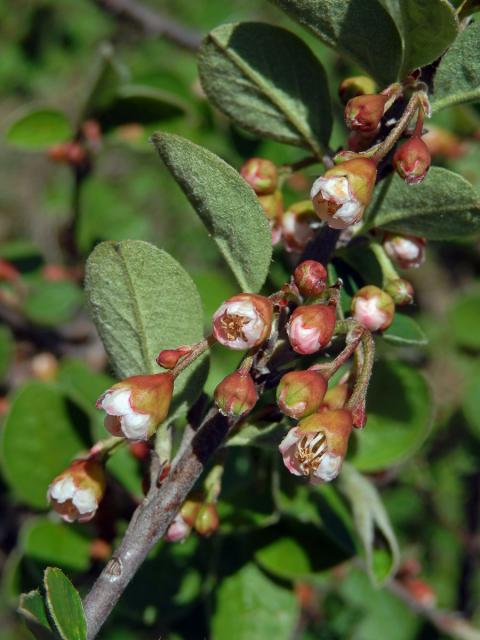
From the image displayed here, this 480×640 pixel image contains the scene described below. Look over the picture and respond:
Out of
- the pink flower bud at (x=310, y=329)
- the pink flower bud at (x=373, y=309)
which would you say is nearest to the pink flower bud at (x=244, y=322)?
the pink flower bud at (x=310, y=329)

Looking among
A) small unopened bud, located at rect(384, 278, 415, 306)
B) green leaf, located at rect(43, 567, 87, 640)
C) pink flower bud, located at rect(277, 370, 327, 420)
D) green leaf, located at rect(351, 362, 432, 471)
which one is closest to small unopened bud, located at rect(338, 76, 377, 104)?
small unopened bud, located at rect(384, 278, 415, 306)

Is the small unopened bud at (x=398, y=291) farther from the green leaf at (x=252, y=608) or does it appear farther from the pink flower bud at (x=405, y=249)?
the green leaf at (x=252, y=608)

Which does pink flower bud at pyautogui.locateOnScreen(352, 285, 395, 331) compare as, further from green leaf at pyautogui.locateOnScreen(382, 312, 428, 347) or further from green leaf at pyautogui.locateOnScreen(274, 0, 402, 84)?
green leaf at pyautogui.locateOnScreen(274, 0, 402, 84)

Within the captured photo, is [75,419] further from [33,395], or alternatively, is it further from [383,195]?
[383,195]

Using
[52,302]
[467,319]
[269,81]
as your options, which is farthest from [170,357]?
[467,319]

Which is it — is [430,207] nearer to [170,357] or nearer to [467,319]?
[170,357]
